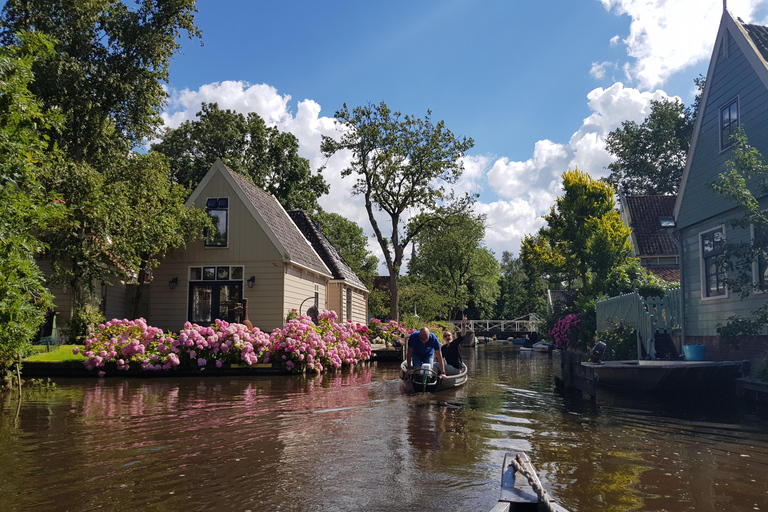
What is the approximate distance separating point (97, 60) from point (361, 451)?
19798 mm

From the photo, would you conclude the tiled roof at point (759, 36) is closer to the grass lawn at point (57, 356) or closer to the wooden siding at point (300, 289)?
the wooden siding at point (300, 289)

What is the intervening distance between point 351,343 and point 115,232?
863 cm

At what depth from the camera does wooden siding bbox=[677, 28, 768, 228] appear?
1453cm

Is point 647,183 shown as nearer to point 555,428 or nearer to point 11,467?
point 555,428

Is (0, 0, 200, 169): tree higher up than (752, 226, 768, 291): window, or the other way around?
(0, 0, 200, 169): tree

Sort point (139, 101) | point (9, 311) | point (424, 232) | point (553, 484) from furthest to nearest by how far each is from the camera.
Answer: point (424, 232)
point (139, 101)
point (9, 311)
point (553, 484)

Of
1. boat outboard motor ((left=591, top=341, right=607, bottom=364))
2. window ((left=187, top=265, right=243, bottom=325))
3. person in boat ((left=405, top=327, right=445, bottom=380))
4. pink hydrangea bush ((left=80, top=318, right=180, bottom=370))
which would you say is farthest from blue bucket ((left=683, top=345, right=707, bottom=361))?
window ((left=187, top=265, right=243, bottom=325))

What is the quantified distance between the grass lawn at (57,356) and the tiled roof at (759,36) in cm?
1995

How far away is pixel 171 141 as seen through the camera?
40000 millimetres

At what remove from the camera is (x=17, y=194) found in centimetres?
970

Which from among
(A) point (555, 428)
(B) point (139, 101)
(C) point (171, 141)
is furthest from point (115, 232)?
(C) point (171, 141)

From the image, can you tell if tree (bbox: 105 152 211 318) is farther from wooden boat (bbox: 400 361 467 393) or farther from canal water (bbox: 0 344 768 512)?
wooden boat (bbox: 400 361 467 393)

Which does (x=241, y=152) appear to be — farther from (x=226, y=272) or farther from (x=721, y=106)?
(x=721, y=106)

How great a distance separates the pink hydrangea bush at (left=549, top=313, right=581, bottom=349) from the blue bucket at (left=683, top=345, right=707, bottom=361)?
7.64 metres
